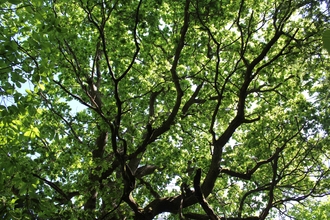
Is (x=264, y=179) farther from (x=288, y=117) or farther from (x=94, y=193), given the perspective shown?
(x=94, y=193)

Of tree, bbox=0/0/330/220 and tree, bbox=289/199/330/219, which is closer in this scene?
tree, bbox=0/0/330/220

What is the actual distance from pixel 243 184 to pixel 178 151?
3213 millimetres

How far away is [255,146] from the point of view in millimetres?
10453

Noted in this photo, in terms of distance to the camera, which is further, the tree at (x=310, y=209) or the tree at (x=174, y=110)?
the tree at (x=310, y=209)

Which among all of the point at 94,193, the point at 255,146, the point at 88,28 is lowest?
the point at 94,193

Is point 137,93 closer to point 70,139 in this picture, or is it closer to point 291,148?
point 70,139

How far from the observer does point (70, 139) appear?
993 cm

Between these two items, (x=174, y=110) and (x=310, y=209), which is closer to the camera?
(x=174, y=110)

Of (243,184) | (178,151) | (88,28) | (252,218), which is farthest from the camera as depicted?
(243,184)

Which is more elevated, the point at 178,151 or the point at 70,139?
the point at 178,151

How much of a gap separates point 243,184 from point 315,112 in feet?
18.5

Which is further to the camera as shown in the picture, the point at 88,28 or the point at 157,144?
the point at 157,144

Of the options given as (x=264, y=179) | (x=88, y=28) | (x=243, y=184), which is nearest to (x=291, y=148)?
(x=264, y=179)

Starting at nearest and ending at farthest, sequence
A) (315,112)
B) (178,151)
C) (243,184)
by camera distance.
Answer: (315,112) < (178,151) < (243,184)
